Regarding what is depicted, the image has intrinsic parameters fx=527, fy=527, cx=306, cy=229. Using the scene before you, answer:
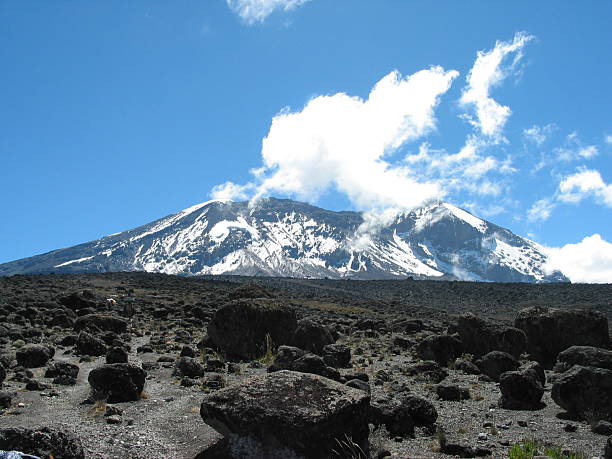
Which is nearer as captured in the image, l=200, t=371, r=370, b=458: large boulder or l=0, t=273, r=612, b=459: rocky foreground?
l=200, t=371, r=370, b=458: large boulder

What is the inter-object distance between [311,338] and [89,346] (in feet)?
26.6

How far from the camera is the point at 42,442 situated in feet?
23.4

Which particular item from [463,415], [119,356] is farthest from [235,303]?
[463,415]

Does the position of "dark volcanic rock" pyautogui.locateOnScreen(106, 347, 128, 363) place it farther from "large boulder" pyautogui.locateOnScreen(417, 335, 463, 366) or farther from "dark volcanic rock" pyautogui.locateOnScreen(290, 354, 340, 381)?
"large boulder" pyautogui.locateOnScreen(417, 335, 463, 366)

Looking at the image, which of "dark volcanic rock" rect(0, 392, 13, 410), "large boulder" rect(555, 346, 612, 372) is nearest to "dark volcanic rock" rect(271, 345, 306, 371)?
"dark volcanic rock" rect(0, 392, 13, 410)

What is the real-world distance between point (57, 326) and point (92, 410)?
55.5 ft

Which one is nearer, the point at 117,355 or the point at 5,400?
the point at 5,400

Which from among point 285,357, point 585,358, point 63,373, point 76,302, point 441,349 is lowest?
point 63,373

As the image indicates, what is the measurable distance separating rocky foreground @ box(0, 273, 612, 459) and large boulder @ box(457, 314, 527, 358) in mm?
50

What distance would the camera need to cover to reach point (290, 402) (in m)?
7.75

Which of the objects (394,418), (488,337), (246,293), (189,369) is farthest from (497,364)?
(246,293)

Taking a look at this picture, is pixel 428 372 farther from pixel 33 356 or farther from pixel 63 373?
pixel 33 356

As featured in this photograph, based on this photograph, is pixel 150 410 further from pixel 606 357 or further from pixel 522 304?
pixel 522 304

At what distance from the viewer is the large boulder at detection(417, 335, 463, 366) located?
66.6ft
